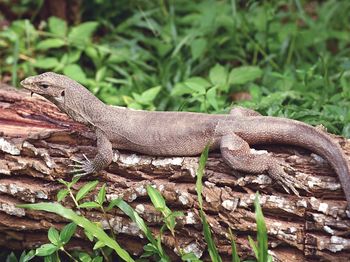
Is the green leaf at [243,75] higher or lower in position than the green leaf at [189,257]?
higher

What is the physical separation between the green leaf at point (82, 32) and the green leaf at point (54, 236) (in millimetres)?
4084

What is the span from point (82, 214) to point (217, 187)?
115 centimetres

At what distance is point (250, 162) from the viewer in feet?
15.4

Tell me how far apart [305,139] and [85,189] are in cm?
175

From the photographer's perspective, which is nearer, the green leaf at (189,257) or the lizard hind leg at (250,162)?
the green leaf at (189,257)

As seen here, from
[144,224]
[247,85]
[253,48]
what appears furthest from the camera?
[253,48]

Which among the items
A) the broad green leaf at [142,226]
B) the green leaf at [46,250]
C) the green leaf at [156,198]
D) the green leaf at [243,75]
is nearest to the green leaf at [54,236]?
the green leaf at [46,250]

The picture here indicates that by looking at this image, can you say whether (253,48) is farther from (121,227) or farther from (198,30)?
(121,227)

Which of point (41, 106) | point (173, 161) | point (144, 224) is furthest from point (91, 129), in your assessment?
point (144, 224)

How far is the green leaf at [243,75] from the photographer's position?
7.10m

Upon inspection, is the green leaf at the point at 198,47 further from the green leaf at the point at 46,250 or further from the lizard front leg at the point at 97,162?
the green leaf at the point at 46,250

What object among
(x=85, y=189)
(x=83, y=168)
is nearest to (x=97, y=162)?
(x=83, y=168)

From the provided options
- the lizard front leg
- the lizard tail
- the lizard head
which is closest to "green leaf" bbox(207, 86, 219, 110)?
the lizard tail

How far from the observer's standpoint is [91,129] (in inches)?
219
